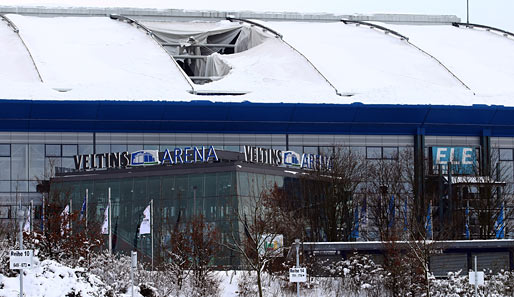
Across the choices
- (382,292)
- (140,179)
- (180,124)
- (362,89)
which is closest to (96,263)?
(382,292)

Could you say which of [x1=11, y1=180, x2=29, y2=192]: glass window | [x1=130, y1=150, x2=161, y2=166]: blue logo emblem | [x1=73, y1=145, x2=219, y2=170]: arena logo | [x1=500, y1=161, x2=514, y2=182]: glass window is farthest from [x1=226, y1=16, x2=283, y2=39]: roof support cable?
[x1=11, y1=180, x2=29, y2=192]: glass window

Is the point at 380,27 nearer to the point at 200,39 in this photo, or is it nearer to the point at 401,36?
the point at 401,36

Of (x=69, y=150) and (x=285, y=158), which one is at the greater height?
(x=69, y=150)

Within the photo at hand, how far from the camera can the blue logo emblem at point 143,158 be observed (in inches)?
3046

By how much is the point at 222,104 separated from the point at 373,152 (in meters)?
12.2

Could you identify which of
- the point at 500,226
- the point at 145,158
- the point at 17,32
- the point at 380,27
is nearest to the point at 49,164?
the point at 145,158

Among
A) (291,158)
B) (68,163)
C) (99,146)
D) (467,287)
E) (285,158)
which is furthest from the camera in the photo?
(99,146)

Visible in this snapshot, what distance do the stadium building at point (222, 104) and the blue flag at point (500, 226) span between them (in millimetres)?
2965

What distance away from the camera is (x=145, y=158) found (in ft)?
254

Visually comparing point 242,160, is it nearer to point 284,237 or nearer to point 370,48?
point 284,237

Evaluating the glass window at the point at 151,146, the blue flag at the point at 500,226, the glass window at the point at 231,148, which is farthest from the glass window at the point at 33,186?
the blue flag at the point at 500,226

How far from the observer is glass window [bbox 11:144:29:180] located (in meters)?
80.4

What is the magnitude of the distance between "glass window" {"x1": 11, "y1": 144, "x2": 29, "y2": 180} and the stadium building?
7 cm

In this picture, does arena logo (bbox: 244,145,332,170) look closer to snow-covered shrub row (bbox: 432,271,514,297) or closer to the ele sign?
the ele sign
